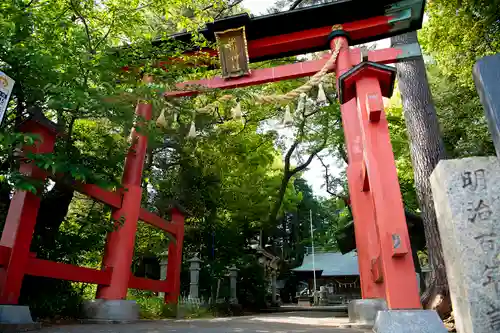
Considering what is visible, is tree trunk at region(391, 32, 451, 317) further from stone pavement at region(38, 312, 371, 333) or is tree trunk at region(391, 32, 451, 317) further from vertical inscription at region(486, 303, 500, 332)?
vertical inscription at region(486, 303, 500, 332)

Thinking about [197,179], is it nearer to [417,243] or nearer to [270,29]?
[270,29]

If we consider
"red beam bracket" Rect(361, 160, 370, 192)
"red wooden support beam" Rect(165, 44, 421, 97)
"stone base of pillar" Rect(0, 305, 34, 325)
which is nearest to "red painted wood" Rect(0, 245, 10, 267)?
"stone base of pillar" Rect(0, 305, 34, 325)

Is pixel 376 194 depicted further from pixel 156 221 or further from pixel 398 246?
pixel 156 221

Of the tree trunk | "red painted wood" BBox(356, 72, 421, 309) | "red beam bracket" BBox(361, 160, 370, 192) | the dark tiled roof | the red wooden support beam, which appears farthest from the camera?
the dark tiled roof

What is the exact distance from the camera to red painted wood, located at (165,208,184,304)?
8.73 m

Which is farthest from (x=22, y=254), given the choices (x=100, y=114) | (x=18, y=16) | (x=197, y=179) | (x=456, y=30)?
(x=456, y=30)

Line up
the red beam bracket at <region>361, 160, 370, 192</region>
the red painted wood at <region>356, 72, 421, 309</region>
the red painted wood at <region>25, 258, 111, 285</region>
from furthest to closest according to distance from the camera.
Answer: the red beam bracket at <region>361, 160, 370, 192</region>
the red painted wood at <region>25, 258, 111, 285</region>
the red painted wood at <region>356, 72, 421, 309</region>

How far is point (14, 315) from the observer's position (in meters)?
4.40

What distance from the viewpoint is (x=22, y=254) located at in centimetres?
480

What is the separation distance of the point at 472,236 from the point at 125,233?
18.7 feet

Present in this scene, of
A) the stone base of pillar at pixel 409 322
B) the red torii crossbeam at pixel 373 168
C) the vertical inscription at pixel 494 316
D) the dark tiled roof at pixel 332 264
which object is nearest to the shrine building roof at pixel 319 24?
the red torii crossbeam at pixel 373 168

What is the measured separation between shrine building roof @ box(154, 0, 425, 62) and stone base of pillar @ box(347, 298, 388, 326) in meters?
5.17

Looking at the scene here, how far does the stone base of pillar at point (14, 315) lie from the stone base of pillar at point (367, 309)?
15.1 ft

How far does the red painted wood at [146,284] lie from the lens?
6.92 meters
